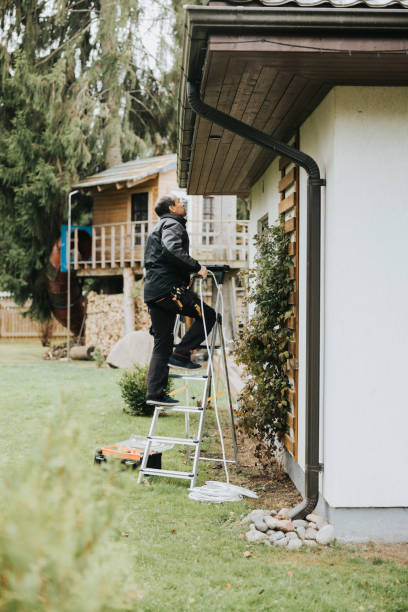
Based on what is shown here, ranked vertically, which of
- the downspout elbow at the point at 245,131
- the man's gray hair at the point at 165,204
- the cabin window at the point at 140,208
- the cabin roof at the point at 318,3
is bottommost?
the man's gray hair at the point at 165,204

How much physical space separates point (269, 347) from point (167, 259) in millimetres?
1242

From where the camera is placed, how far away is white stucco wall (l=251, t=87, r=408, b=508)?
14.4 feet

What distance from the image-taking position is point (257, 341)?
6070 mm

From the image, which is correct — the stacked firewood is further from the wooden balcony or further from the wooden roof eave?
the wooden roof eave

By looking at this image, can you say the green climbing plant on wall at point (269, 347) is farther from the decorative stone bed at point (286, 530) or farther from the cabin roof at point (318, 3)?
the cabin roof at point (318, 3)

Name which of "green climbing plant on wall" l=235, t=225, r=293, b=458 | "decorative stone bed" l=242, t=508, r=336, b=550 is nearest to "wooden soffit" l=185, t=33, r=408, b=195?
"green climbing plant on wall" l=235, t=225, r=293, b=458

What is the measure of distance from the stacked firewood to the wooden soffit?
49.6 ft

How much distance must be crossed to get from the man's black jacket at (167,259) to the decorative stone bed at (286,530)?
83.3 inches

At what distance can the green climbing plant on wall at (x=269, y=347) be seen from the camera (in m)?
5.87

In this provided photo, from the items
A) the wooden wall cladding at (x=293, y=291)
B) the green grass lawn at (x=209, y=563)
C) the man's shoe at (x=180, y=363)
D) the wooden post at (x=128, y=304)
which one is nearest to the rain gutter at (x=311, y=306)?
the green grass lawn at (x=209, y=563)

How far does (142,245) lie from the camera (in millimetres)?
20000

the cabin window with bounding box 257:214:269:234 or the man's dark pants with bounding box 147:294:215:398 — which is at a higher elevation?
the cabin window with bounding box 257:214:269:234

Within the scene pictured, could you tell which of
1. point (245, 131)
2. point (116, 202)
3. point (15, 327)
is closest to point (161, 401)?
point (245, 131)

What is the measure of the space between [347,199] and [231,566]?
8.29 feet
